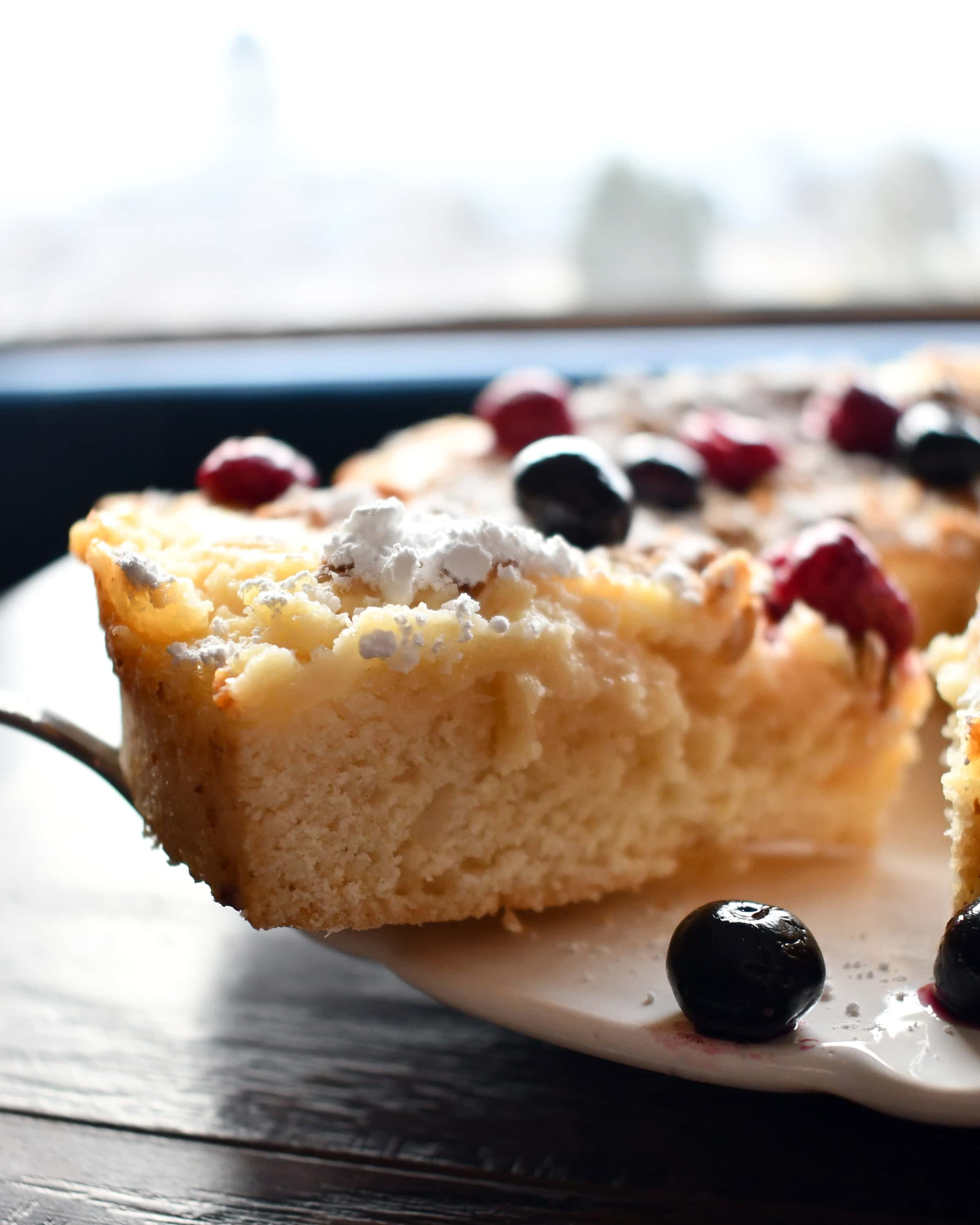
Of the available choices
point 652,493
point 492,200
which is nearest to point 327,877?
point 652,493

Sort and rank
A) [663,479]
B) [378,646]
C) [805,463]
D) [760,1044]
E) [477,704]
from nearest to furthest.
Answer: [760,1044], [378,646], [477,704], [663,479], [805,463]

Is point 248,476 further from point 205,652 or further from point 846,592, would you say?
point 846,592

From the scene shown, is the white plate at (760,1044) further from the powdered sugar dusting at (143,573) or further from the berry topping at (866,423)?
the berry topping at (866,423)

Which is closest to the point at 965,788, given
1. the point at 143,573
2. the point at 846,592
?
the point at 846,592

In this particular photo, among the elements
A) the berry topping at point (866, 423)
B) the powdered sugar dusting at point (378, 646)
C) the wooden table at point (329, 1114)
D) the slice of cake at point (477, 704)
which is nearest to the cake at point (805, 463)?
the berry topping at point (866, 423)

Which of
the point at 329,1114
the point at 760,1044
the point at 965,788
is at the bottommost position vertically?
the point at 329,1114

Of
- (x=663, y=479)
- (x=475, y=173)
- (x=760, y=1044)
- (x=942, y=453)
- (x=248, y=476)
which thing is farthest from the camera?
(x=475, y=173)

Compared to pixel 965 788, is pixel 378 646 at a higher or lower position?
higher
